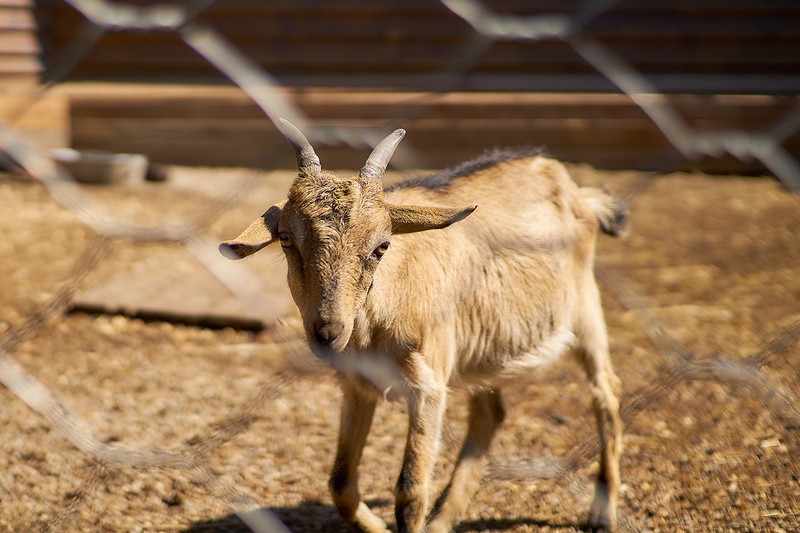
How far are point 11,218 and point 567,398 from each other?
4274 mm

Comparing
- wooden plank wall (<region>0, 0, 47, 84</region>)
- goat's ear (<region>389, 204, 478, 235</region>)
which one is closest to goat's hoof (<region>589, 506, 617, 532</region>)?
goat's ear (<region>389, 204, 478, 235</region>)

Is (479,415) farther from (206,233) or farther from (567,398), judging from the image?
(206,233)

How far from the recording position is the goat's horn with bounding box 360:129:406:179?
2.51m

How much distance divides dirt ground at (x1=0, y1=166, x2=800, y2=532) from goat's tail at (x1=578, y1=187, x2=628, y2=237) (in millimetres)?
320

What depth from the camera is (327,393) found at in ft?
14.0

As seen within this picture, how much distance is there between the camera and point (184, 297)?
520 cm

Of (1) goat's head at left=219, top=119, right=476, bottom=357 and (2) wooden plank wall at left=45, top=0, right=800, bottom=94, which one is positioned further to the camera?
(2) wooden plank wall at left=45, top=0, right=800, bottom=94

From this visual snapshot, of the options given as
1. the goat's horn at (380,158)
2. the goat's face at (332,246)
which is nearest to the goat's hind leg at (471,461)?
the goat's face at (332,246)

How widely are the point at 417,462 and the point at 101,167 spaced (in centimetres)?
544

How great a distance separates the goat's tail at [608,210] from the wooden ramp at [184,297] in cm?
175

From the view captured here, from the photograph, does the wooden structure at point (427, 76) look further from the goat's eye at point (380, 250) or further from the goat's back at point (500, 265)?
the goat's eye at point (380, 250)

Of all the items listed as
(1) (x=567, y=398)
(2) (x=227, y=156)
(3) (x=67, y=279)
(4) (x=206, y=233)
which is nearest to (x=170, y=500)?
(1) (x=567, y=398)

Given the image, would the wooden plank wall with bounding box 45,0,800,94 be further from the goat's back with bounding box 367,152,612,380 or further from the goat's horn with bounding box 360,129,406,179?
the goat's horn with bounding box 360,129,406,179

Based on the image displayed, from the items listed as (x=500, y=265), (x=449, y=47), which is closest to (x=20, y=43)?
(x=449, y=47)
